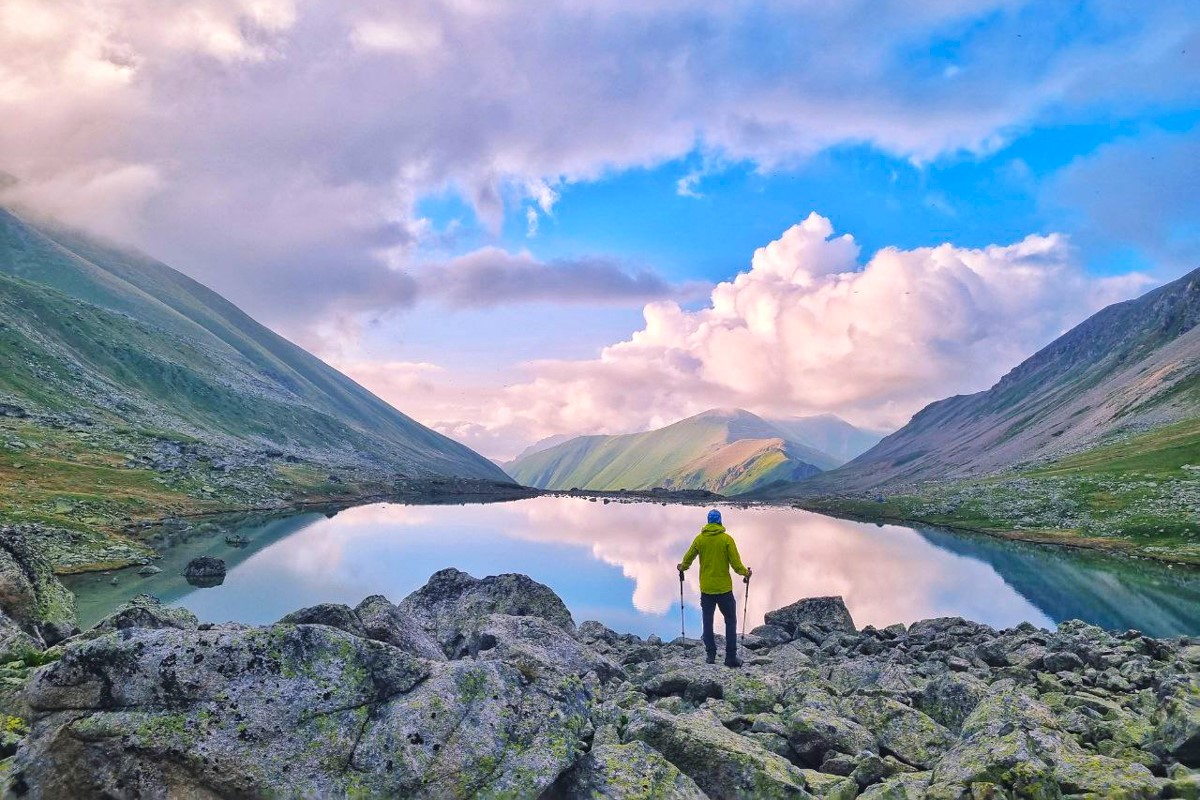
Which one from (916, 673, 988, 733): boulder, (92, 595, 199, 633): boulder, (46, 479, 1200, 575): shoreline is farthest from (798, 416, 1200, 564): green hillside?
(92, 595, 199, 633): boulder

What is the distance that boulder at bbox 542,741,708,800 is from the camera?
9.41 meters

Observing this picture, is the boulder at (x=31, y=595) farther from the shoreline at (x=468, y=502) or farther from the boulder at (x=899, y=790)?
the shoreline at (x=468, y=502)

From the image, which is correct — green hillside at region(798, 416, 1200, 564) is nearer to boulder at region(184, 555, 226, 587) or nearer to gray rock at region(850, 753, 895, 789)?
gray rock at region(850, 753, 895, 789)

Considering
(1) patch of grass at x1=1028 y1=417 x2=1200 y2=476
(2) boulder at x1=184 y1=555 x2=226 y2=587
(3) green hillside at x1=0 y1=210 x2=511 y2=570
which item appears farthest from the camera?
(1) patch of grass at x1=1028 y1=417 x2=1200 y2=476

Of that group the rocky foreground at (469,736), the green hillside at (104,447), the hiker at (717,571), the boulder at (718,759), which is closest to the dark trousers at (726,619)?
the hiker at (717,571)

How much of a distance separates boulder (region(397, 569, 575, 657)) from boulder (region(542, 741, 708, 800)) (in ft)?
57.9

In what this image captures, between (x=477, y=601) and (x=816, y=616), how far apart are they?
1872 centimetres

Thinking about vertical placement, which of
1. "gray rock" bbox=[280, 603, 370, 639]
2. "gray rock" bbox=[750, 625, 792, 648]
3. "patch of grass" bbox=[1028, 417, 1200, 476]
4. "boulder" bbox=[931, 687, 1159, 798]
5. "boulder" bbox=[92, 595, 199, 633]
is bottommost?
"gray rock" bbox=[750, 625, 792, 648]

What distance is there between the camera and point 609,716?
1303 cm

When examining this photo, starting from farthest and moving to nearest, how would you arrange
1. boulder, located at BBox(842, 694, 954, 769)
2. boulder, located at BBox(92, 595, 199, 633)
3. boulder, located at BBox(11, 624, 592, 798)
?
1. boulder, located at BBox(92, 595, 199, 633)
2. boulder, located at BBox(842, 694, 954, 769)
3. boulder, located at BBox(11, 624, 592, 798)

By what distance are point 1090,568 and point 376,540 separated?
78.3 metres

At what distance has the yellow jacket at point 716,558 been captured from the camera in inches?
879

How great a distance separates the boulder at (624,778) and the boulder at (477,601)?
1764cm

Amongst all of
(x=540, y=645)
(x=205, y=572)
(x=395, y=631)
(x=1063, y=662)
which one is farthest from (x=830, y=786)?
(x=205, y=572)
